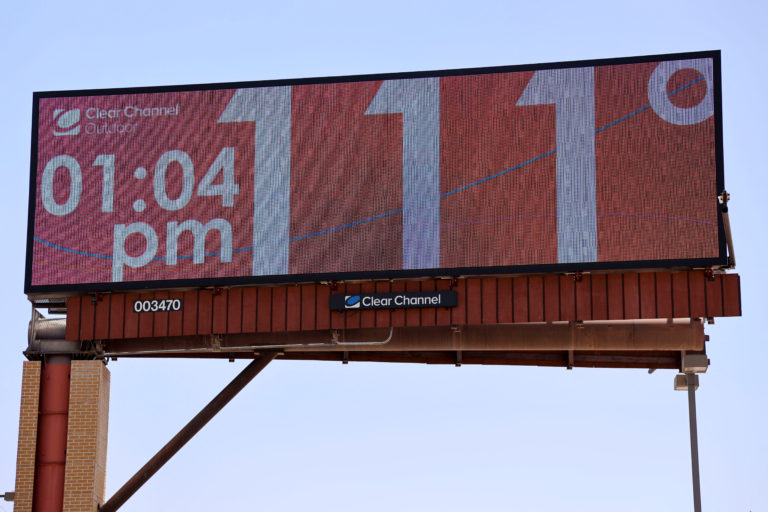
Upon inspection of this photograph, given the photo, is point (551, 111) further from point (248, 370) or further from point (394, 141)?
point (248, 370)

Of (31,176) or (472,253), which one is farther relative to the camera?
(31,176)

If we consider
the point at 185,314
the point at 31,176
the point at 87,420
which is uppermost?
the point at 31,176

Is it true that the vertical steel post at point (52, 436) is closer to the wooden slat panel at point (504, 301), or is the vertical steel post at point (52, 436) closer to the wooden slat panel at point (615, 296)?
the wooden slat panel at point (504, 301)

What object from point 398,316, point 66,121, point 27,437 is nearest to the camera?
point 398,316

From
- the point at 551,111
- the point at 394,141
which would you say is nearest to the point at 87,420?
the point at 394,141

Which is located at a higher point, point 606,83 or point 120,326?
point 606,83

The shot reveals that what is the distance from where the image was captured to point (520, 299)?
35.5 metres

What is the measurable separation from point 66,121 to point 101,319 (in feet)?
15.6

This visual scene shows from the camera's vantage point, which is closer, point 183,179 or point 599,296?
point 599,296

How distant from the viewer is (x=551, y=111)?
119ft

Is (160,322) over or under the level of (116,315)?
under

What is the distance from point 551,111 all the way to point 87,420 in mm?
12375

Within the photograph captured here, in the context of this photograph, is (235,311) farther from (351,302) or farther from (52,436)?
(52,436)

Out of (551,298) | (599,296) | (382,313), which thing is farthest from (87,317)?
(599,296)
